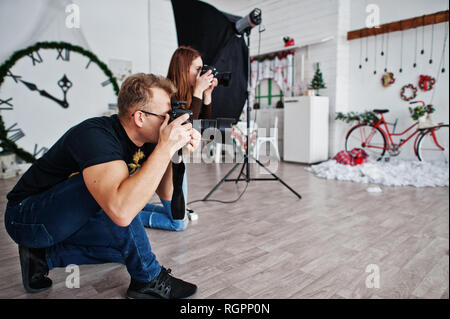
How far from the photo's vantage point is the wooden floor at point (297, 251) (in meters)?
1.14

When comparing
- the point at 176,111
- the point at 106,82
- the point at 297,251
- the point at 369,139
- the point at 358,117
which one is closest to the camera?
the point at 176,111

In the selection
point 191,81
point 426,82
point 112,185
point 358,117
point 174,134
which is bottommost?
Result: point 112,185

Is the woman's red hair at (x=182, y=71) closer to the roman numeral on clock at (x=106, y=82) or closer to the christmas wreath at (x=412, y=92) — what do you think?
the roman numeral on clock at (x=106, y=82)

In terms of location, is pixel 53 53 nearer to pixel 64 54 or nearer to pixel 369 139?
pixel 64 54

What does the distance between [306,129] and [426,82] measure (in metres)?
1.68

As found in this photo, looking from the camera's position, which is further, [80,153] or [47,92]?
[47,92]

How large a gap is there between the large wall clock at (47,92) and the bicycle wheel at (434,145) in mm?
4411

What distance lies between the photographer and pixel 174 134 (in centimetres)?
88

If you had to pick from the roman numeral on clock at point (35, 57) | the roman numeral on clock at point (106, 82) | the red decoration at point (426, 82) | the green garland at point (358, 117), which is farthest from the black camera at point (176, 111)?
the red decoration at point (426, 82)

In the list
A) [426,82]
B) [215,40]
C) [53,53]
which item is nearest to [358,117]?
[426,82]

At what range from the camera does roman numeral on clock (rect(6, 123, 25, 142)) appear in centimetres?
361

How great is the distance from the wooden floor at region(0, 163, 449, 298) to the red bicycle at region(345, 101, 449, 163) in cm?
175

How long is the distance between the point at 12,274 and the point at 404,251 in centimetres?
181
